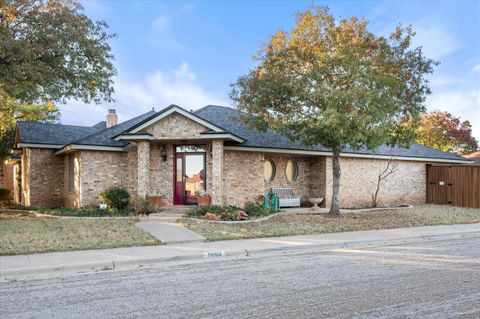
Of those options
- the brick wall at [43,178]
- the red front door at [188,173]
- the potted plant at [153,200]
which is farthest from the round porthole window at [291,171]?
the brick wall at [43,178]

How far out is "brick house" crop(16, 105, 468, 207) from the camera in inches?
637

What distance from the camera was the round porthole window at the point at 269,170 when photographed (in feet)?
61.9

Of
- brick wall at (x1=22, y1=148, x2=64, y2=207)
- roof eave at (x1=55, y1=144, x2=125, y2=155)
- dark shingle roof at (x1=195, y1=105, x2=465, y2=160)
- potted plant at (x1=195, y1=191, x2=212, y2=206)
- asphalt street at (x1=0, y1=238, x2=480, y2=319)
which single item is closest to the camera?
asphalt street at (x1=0, y1=238, x2=480, y2=319)

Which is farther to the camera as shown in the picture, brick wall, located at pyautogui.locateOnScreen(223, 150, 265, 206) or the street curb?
brick wall, located at pyautogui.locateOnScreen(223, 150, 265, 206)

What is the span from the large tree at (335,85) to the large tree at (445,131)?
2488 cm

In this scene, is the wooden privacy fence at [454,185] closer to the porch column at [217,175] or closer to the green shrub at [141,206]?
the porch column at [217,175]

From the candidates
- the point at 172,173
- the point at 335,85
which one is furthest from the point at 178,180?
the point at 335,85

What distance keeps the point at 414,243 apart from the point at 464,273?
3.98 metres

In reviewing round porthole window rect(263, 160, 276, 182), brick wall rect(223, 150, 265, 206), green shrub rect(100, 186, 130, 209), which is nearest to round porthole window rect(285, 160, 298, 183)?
round porthole window rect(263, 160, 276, 182)

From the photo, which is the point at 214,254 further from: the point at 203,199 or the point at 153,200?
the point at 153,200

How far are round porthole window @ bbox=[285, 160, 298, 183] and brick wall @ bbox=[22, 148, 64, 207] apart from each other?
457 inches

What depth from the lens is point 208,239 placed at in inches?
420

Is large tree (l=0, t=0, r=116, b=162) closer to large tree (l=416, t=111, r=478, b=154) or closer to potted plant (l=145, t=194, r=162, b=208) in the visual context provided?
potted plant (l=145, t=194, r=162, b=208)

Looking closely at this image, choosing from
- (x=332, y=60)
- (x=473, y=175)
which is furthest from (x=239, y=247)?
(x=473, y=175)
